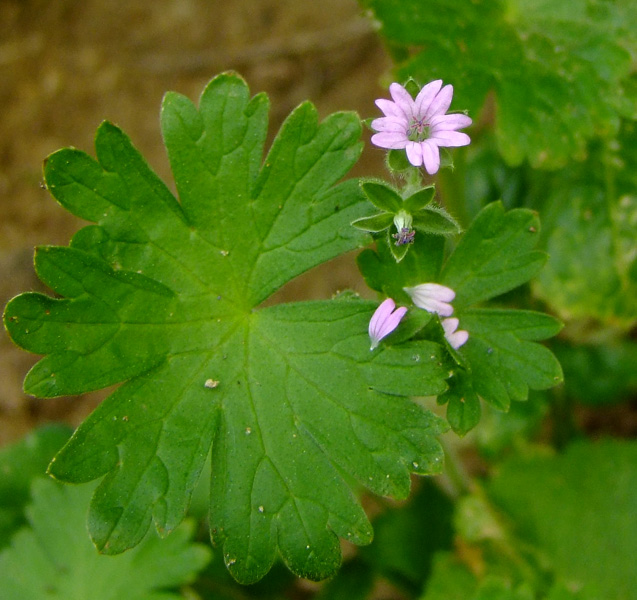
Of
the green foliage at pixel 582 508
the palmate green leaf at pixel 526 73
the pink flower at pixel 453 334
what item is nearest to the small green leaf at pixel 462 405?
the pink flower at pixel 453 334

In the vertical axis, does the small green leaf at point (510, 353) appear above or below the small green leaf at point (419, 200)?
below

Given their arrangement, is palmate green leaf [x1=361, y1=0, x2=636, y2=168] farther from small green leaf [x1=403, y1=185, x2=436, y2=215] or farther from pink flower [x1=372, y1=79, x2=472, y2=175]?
small green leaf [x1=403, y1=185, x2=436, y2=215]

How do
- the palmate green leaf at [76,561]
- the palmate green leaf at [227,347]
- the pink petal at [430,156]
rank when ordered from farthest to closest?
the palmate green leaf at [76,561], the palmate green leaf at [227,347], the pink petal at [430,156]

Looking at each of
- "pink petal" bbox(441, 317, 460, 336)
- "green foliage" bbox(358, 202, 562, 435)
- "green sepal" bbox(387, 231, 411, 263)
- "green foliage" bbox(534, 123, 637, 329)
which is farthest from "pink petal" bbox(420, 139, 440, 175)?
"green foliage" bbox(534, 123, 637, 329)

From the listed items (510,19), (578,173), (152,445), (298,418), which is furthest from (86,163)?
(578,173)

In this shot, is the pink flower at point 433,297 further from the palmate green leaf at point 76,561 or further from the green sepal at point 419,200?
the palmate green leaf at point 76,561

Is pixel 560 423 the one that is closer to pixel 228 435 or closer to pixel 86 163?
pixel 228 435
